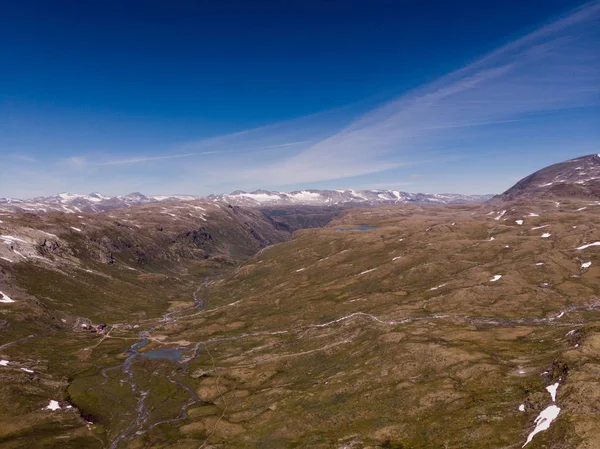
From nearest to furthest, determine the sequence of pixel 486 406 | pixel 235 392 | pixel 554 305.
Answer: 1. pixel 486 406
2. pixel 235 392
3. pixel 554 305

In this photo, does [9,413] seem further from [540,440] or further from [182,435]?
[540,440]

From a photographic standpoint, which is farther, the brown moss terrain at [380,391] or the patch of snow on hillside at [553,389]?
the brown moss terrain at [380,391]

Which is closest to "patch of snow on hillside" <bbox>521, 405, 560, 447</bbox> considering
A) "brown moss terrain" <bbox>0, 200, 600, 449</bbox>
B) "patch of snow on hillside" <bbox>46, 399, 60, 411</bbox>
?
"brown moss terrain" <bbox>0, 200, 600, 449</bbox>

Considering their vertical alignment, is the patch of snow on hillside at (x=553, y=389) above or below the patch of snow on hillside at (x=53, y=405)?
above

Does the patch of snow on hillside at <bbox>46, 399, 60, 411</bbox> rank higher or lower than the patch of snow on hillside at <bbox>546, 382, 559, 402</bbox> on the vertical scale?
lower

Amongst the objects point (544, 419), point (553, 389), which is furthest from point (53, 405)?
point (553, 389)

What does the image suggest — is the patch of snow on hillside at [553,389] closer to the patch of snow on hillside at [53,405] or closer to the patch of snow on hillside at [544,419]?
the patch of snow on hillside at [544,419]

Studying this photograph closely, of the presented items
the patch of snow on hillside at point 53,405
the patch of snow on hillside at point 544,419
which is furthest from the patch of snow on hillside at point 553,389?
the patch of snow on hillside at point 53,405

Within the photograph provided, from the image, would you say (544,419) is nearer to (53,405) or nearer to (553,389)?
(553,389)

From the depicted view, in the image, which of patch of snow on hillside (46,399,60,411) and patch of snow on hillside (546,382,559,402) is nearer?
patch of snow on hillside (546,382,559,402)

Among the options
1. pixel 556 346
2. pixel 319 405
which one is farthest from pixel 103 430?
pixel 556 346

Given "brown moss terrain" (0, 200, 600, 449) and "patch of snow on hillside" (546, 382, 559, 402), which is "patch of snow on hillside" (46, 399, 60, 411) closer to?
"brown moss terrain" (0, 200, 600, 449)
